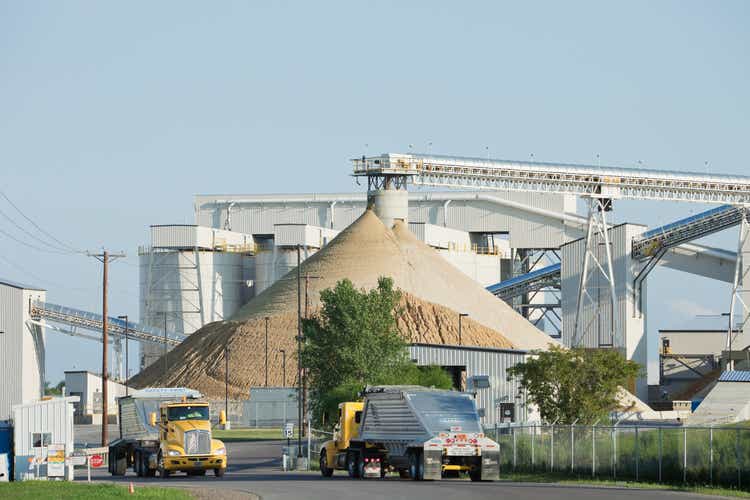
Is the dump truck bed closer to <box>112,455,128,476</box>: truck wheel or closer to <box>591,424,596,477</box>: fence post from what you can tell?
<box>591,424,596,477</box>: fence post

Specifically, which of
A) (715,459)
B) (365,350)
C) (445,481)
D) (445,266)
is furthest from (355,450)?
(445,266)

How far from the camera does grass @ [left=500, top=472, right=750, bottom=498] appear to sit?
37156 millimetres

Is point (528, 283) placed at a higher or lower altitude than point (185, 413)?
higher

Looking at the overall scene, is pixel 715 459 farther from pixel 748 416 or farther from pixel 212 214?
pixel 212 214

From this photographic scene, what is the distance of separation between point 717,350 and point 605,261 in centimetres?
1619

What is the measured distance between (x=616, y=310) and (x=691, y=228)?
344 inches

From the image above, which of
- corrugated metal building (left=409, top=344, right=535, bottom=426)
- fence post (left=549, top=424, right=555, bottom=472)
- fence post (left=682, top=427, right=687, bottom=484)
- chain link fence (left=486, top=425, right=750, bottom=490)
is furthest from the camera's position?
corrugated metal building (left=409, top=344, right=535, bottom=426)

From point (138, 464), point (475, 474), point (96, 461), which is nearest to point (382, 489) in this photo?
point (475, 474)

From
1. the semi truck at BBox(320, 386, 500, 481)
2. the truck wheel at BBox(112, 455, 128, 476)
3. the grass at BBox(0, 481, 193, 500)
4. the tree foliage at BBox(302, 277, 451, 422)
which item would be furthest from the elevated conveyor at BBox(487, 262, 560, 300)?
the grass at BBox(0, 481, 193, 500)

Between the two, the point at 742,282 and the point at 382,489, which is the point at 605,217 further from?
the point at 382,489

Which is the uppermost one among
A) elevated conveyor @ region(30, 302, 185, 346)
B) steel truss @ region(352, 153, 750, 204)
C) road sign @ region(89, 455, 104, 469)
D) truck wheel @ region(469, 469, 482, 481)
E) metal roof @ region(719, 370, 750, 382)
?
steel truss @ region(352, 153, 750, 204)

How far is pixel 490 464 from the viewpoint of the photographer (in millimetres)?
43094

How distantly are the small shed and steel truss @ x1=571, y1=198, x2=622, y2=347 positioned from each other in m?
69.4

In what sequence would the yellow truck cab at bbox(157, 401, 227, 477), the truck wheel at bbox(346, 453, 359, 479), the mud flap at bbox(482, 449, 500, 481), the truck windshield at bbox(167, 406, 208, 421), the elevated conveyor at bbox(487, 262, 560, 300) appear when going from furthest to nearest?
the elevated conveyor at bbox(487, 262, 560, 300), the truck windshield at bbox(167, 406, 208, 421), the yellow truck cab at bbox(157, 401, 227, 477), the truck wheel at bbox(346, 453, 359, 479), the mud flap at bbox(482, 449, 500, 481)
